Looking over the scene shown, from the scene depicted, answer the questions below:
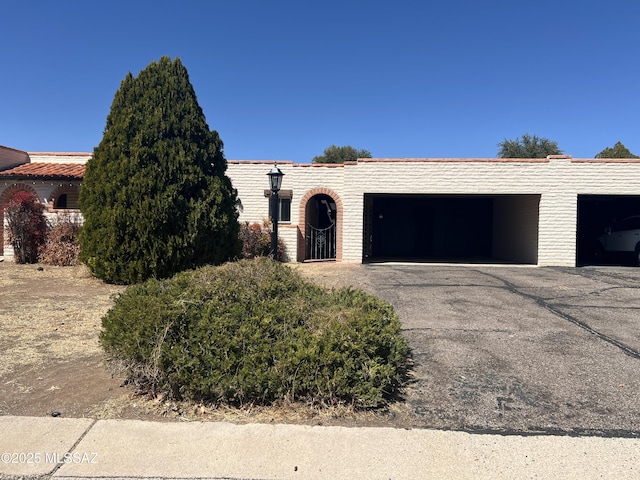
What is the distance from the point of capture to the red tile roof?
48.3 ft

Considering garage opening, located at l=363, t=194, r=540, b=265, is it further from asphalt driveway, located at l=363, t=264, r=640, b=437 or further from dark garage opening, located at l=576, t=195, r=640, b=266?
asphalt driveway, located at l=363, t=264, r=640, b=437

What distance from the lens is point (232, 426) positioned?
3215 mm

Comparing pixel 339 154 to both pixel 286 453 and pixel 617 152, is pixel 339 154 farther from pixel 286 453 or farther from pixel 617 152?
pixel 286 453

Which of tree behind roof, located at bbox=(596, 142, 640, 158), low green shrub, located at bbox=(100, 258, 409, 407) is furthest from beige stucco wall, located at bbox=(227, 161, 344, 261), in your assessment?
tree behind roof, located at bbox=(596, 142, 640, 158)

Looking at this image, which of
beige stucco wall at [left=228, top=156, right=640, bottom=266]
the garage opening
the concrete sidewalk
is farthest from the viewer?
the garage opening

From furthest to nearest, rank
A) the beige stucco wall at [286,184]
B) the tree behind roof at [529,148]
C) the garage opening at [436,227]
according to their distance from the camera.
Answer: the tree behind roof at [529,148]
the garage opening at [436,227]
the beige stucco wall at [286,184]

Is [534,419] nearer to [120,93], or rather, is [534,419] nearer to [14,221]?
[120,93]

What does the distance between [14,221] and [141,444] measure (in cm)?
1265

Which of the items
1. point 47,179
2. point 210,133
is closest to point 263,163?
point 210,133

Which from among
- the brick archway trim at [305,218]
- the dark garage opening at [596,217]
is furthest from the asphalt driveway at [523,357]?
the dark garage opening at [596,217]

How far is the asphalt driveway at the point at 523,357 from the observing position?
3387 millimetres

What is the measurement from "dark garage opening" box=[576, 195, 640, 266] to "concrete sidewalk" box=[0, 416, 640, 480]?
16975mm

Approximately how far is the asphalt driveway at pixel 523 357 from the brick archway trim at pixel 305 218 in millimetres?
5922

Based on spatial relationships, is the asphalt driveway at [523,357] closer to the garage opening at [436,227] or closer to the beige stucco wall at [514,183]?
the beige stucco wall at [514,183]
